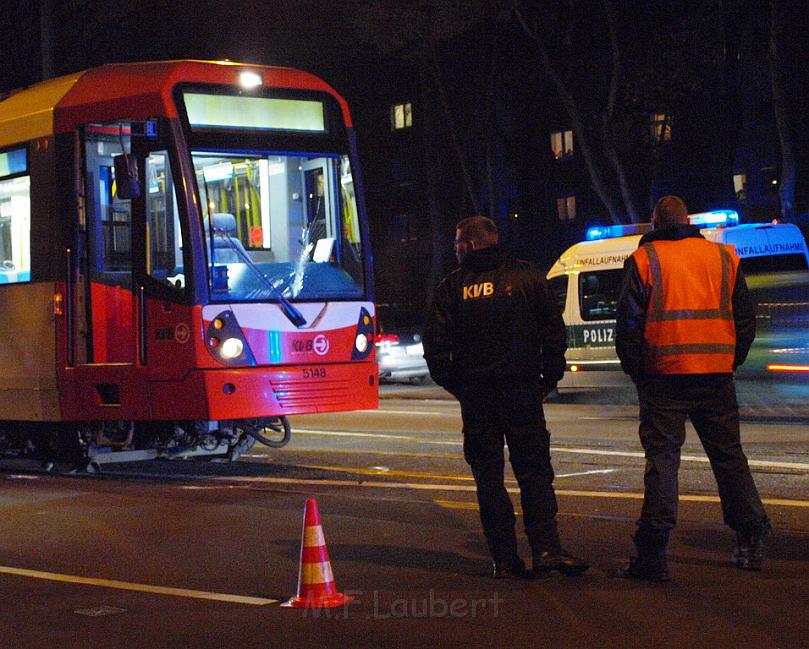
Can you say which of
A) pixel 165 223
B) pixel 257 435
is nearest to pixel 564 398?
pixel 257 435

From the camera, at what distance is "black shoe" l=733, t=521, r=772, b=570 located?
693 centimetres

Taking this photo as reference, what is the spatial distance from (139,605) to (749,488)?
3086mm

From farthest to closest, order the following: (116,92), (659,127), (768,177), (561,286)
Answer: (659,127), (768,177), (561,286), (116,92)

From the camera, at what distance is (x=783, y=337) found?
18.5m

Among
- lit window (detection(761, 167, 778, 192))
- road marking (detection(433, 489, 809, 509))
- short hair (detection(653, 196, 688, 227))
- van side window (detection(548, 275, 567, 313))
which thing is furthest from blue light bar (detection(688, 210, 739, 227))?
lit window (detection(761, 167, 778, 192))

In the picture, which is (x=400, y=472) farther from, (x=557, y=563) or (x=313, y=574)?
(x=313, y=574)

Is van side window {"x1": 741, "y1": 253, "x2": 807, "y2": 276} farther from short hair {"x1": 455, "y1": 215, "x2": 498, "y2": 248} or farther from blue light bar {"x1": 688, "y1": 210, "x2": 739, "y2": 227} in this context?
short hair {"x1": 455, "y1": 215, "x2": 498, "y2": 248}

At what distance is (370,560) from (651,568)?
1761 mm

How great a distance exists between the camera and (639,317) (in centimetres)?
686

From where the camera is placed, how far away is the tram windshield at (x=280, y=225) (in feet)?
38.0

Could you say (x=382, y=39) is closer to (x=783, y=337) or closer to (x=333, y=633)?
(x=783, y=337)

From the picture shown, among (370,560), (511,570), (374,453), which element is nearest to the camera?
(511,570)

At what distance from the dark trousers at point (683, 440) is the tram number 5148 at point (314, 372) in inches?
207

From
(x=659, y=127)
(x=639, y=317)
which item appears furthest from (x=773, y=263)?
(x=659, y=127)
